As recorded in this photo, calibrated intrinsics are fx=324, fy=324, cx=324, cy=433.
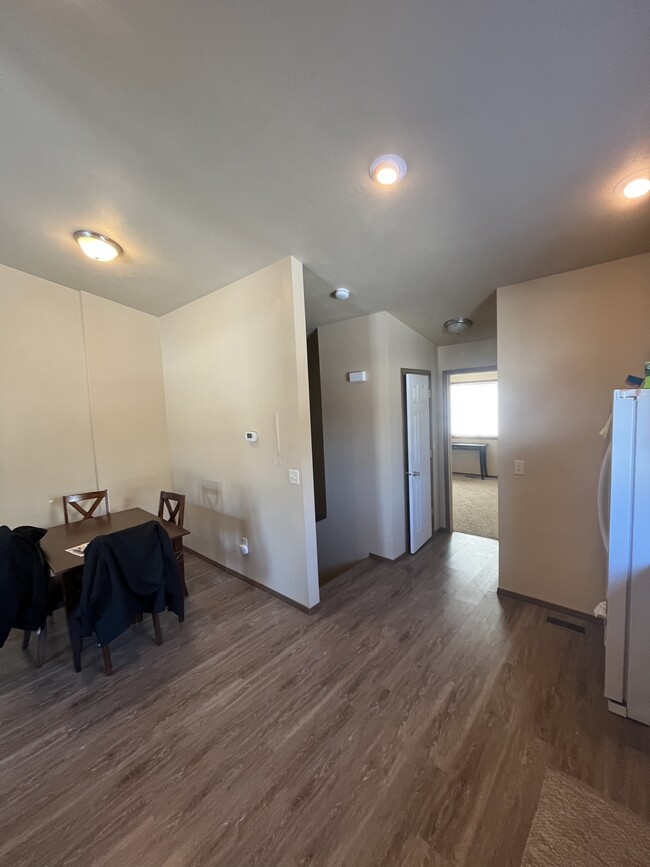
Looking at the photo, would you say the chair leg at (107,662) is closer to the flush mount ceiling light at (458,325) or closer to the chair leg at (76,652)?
the chair leg at (76,652)

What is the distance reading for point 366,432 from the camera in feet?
12.0

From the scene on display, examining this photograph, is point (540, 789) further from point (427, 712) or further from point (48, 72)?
point (48, 72)

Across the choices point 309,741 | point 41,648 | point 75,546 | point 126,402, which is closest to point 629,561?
point 309,741

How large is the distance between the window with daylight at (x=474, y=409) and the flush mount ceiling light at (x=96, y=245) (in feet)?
24.0

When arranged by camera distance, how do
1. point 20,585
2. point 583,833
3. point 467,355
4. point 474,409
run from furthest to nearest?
point 474,409, point 467,355, point 20,585, point 583,833

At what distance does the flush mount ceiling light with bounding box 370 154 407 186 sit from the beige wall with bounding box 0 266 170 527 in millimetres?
3393

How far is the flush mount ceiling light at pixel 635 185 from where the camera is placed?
1.65m

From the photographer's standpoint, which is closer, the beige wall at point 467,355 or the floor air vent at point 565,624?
the floor air vent at point 565,624

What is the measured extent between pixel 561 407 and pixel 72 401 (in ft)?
15.4

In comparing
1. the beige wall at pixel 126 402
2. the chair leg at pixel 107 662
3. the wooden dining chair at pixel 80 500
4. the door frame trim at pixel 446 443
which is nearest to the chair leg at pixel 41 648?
the chair leg at pixel 107 662

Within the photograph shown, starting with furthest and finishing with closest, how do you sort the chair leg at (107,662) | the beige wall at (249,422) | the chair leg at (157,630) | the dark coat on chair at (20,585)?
the beige wall at (249,422)
the chair leg at (157,630)
the chair leg at (107,662)
the dark coat on chair at (20,585)

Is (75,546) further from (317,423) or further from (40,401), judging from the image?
(317,423)

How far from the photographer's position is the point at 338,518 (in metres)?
4.13

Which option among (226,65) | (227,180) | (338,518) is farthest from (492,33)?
(338,518)
